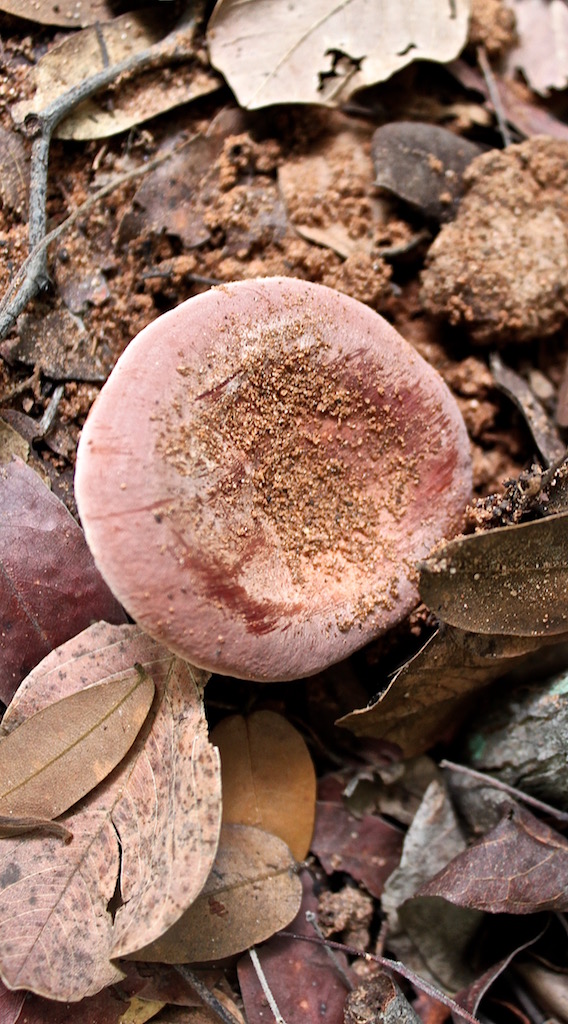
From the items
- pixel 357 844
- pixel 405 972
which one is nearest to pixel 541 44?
pixel 357 844

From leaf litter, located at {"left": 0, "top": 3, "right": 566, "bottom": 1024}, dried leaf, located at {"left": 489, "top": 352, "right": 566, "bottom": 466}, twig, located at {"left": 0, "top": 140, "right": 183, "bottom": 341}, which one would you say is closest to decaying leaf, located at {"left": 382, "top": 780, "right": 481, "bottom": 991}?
leaf litter, located at {"left": 0, "top": 3, "right": 566, "bottom": 1024}

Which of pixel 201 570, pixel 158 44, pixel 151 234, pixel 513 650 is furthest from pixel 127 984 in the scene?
pixel 158 44

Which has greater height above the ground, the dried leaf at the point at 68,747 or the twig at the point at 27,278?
the twig at the point at 27,278

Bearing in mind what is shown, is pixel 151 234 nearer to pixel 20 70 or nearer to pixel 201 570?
pixel 20 70

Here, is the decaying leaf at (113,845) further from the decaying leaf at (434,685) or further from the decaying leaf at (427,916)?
the decaying leaf at (427,916)

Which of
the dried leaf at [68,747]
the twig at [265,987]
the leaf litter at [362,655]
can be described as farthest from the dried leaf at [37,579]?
the twig at [265,987]

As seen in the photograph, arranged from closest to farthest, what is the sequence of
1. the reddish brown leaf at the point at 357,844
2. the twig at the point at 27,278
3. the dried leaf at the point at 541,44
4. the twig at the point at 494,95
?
the twig at the point at 27,278 < the reddish brown leaf at the point at 357,844 < the twig at the point at 494,95 < the dried leaf at the point at 541,44
